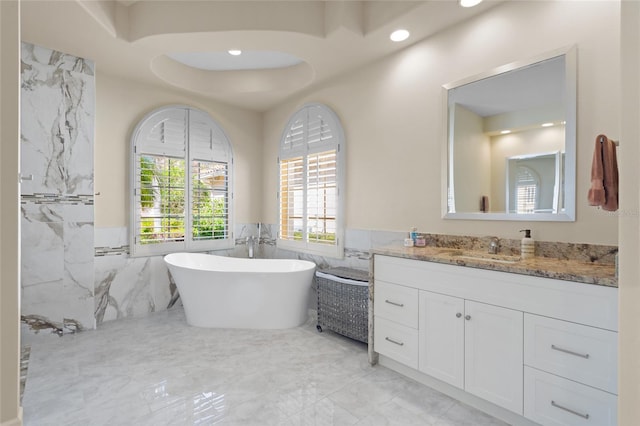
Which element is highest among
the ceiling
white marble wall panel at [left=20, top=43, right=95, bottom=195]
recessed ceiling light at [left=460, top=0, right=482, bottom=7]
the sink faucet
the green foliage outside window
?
the ceiling

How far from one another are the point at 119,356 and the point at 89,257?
1171 millimetres

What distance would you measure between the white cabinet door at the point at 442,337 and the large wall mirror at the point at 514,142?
753 mm

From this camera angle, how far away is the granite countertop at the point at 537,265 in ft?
5.10

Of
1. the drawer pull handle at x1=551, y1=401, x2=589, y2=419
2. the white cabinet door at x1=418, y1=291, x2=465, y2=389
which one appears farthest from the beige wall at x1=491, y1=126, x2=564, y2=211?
the drawer pull handle at x1=551, y1=401, x2=589, y2=419

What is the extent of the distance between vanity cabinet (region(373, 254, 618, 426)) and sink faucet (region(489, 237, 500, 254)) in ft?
1.52

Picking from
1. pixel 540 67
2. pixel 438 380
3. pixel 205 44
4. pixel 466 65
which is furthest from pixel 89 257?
pixel 540 67

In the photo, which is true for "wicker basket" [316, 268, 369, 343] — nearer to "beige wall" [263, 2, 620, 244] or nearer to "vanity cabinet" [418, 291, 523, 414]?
"beige wall" [263, 2, 620, 244]

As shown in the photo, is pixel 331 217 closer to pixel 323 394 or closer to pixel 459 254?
pixel 459 254

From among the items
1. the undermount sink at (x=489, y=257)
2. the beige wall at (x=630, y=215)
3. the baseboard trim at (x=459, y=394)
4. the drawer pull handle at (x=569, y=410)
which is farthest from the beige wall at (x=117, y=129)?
the beige wall at (x=630, y=215)

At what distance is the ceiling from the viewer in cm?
253

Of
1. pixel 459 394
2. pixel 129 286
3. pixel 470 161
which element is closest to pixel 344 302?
pixel 459 394

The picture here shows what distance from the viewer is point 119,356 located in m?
2.71

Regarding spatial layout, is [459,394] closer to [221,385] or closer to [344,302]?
[344,302]

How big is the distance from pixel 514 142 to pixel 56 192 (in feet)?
13.0
